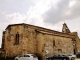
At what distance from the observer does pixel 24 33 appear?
1144 inches

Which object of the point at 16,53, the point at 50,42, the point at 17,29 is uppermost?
the point at 17,29

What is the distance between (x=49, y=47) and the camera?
3038cm

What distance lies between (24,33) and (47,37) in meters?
5.12

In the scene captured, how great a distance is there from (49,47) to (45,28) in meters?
6.23

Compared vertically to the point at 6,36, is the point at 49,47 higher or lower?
lower

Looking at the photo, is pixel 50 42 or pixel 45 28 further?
pixel 45 28

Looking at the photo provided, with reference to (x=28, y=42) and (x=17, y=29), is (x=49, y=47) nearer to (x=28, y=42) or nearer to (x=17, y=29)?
(x=28, y=42)

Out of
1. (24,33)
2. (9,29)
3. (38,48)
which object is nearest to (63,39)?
Result: (38,48)

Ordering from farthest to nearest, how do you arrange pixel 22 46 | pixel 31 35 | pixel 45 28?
1. pixel 45 28
2. pixel 31 35
3. pixel 22 46

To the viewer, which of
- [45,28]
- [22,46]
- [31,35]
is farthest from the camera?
[45,28]

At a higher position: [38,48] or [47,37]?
[47,37]

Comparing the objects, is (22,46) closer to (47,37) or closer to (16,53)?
(16,53)

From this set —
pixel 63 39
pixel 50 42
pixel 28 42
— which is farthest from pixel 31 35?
pixel 63 39

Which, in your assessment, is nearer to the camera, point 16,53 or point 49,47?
point 16,53
